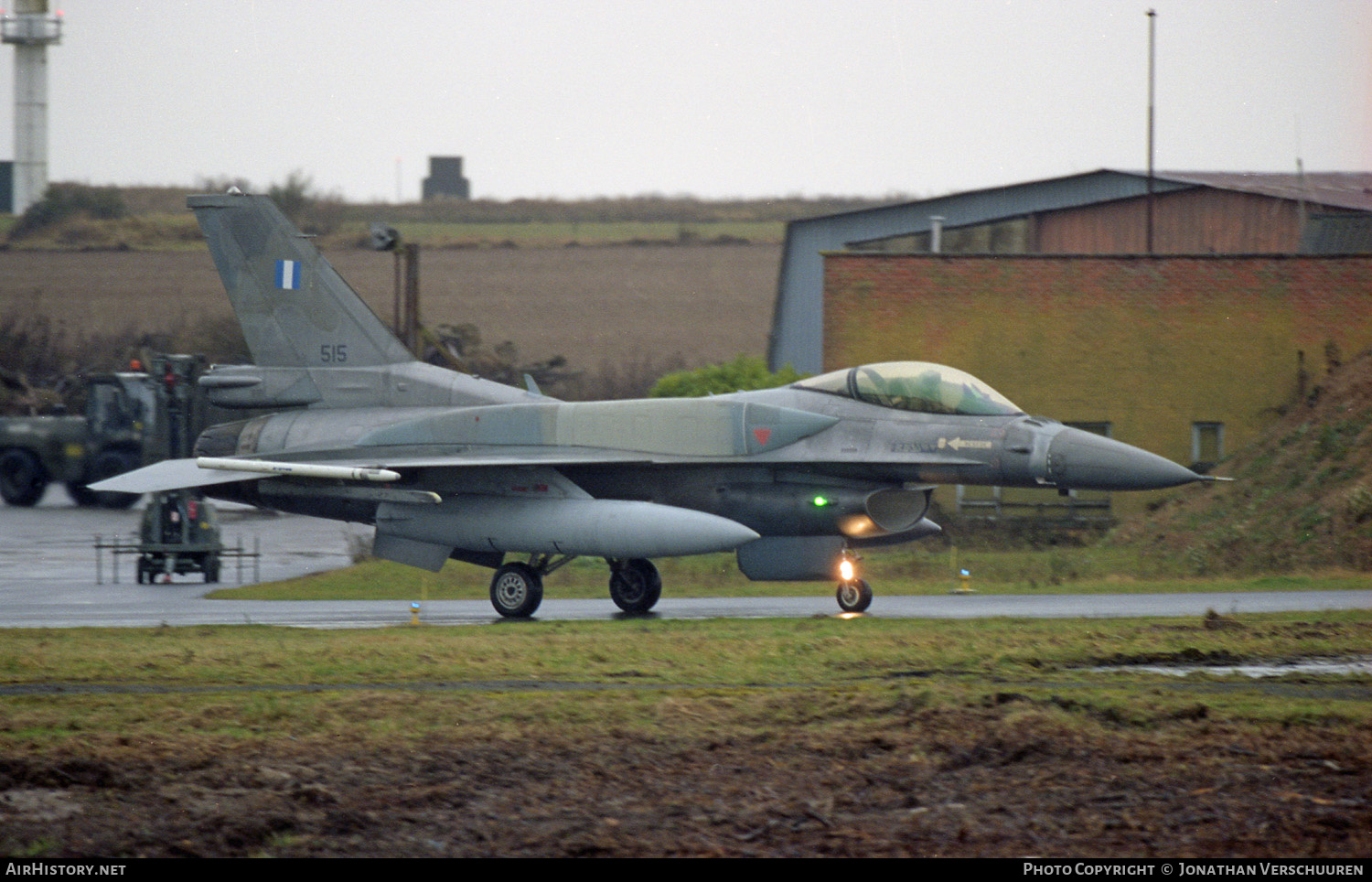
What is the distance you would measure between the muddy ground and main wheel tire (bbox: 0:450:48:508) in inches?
1259

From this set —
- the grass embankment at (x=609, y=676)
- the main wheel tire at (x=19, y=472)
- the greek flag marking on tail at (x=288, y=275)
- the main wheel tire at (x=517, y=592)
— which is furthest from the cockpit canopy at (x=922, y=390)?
the main wheel tire at (x=19, y=472)

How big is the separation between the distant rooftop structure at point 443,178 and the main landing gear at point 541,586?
79.5 metres

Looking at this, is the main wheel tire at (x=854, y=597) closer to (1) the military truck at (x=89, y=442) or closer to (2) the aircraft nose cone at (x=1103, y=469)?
(2) the aircraft nose cone at (x=1103, y=469)

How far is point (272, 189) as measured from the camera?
73375mm

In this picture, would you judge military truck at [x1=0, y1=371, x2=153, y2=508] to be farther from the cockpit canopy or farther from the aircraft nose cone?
the aircraft nose cone

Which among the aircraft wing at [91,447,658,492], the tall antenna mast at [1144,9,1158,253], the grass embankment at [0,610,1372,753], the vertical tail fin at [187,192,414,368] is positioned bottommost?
the grass embankment at [0,610,1372,753]

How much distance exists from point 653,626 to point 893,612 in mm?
3335

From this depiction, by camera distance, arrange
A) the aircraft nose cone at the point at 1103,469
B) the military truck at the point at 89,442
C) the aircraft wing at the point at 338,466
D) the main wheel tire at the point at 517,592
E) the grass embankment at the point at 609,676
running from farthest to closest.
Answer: the military truck at the point at 89,442 < the main wheel tire at the point at 517,592 < the aircraft wing at the point at 338,466 < the aircraft nose cone at the point at 1103,469 < the grass embankment at the point at 609,676

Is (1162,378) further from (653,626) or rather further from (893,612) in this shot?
(653,626)

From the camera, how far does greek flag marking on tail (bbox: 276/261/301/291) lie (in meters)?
17.6

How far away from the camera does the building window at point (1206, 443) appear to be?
2825cm

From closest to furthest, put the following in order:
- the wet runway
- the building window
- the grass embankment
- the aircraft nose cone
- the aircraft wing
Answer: the grass embankment < the aircraft nose cone < the wet runway < the aircraft wing < the building window

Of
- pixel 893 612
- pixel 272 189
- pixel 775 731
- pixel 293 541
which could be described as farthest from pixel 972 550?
pixel 272 189

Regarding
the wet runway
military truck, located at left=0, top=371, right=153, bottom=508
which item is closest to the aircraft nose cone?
the wet runway
